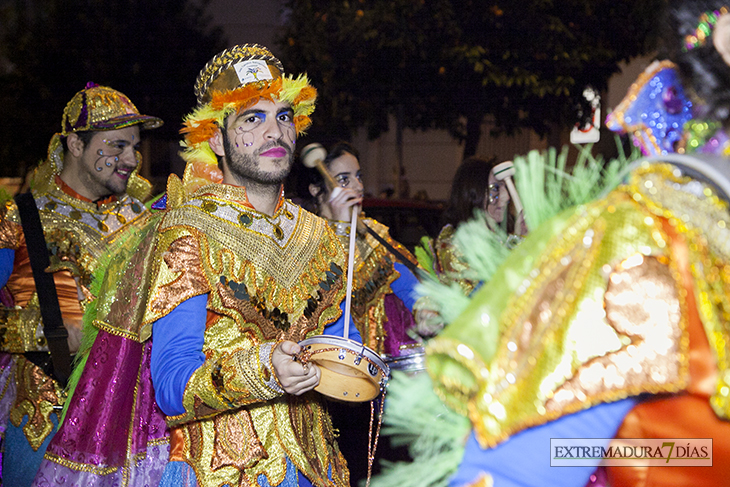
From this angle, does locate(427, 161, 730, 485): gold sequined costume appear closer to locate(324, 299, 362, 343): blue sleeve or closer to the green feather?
the green feather

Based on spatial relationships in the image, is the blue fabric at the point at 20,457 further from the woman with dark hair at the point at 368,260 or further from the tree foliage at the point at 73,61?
the tree foliage at the point at 73,61

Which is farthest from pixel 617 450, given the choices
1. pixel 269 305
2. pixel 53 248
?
pixel 53 248

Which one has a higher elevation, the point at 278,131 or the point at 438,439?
the point at 278,131

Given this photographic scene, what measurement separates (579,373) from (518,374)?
0.08 m

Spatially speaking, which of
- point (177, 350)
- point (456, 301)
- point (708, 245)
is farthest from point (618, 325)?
point (177, 350)

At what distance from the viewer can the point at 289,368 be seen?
73.1 inches

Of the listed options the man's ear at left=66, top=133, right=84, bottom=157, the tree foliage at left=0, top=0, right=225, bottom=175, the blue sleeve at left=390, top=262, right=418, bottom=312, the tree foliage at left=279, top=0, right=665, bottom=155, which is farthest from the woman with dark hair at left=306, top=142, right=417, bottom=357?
the tree foliage at left=0, top=0, right=225, bottom=175

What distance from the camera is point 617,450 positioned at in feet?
3.56

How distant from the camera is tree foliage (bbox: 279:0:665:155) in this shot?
1067 centimetres

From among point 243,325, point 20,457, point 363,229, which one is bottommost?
point 20,457

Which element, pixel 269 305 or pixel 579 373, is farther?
pixel 269 305

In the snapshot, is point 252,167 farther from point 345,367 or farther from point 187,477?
point 187,477

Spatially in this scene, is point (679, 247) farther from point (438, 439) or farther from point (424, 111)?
point (424, 111)

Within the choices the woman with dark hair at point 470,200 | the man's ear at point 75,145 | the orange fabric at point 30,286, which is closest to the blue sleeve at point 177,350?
the orange fabric at point 30,286
